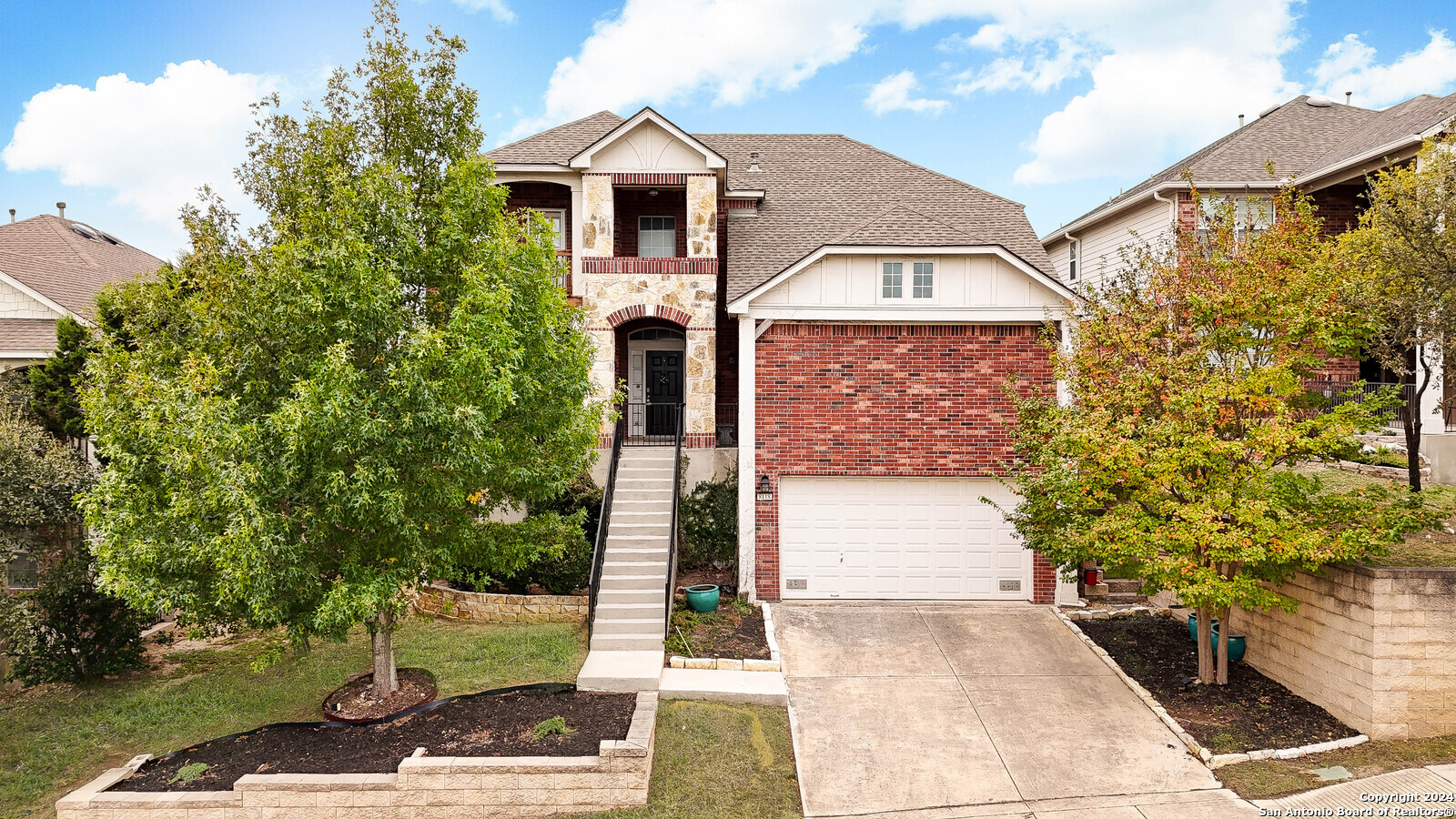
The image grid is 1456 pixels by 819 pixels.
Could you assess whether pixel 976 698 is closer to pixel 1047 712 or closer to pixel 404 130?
pixel 1047 712

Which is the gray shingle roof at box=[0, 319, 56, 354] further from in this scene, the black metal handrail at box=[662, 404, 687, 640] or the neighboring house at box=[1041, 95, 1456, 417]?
the neighboring house at box=[1041, 95, 1456, 417]

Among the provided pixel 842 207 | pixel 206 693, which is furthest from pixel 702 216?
pixel 206 693

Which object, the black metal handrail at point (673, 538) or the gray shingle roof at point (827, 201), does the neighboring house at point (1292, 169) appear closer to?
the gray shingle roof at point (827, 201)

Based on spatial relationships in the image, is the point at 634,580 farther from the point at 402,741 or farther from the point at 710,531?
the point at 402,741

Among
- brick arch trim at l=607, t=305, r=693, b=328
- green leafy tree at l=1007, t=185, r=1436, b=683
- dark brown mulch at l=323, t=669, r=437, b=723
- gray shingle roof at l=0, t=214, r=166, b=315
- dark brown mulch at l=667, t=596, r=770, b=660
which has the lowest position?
dark brown mulch at l=323, t=669, r=437, b=723

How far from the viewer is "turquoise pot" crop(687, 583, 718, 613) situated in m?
12.2

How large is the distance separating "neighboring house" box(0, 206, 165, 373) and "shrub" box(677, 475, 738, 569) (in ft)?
35.8

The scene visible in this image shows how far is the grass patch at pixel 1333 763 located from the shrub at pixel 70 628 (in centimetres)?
1358

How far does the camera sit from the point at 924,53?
68.8 ft

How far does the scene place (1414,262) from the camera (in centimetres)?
1015

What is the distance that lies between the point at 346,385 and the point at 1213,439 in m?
9.43

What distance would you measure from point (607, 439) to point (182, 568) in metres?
7.91

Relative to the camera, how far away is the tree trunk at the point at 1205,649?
936 cm

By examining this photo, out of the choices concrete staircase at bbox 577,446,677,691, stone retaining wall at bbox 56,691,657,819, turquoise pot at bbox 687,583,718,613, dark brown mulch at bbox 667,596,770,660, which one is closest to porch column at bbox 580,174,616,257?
concrete staircase at bbox 577,446,677,691
